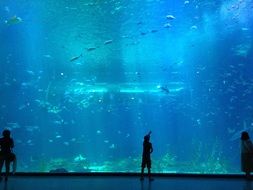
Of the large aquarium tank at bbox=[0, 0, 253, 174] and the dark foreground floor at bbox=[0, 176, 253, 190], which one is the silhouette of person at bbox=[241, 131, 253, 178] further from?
the large aquarium tank at bbox=[0, 0, 253, 174]

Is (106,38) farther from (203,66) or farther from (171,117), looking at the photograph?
(171,117)

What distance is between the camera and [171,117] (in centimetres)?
4512

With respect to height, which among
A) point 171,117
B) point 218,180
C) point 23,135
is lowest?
point 218,180

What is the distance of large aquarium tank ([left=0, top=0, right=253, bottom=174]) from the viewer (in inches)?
903

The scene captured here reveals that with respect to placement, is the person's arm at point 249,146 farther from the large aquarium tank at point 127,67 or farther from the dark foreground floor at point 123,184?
the large aquarium tank at point 127,67

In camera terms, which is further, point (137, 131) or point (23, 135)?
point (137, 131)

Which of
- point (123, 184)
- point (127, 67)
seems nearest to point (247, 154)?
point (123, 184)

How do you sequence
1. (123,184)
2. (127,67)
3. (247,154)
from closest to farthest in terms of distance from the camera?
1. (123,184)
2. (247,154)
3. (127,67)

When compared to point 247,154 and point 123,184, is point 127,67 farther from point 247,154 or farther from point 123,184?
point 123,184

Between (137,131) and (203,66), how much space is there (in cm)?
1758

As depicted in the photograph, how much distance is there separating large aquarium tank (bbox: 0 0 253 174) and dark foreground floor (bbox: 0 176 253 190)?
35.1 ft

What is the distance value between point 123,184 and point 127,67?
Answer: 970 inches

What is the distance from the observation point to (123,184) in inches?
283

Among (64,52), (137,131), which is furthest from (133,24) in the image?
(137,131)
